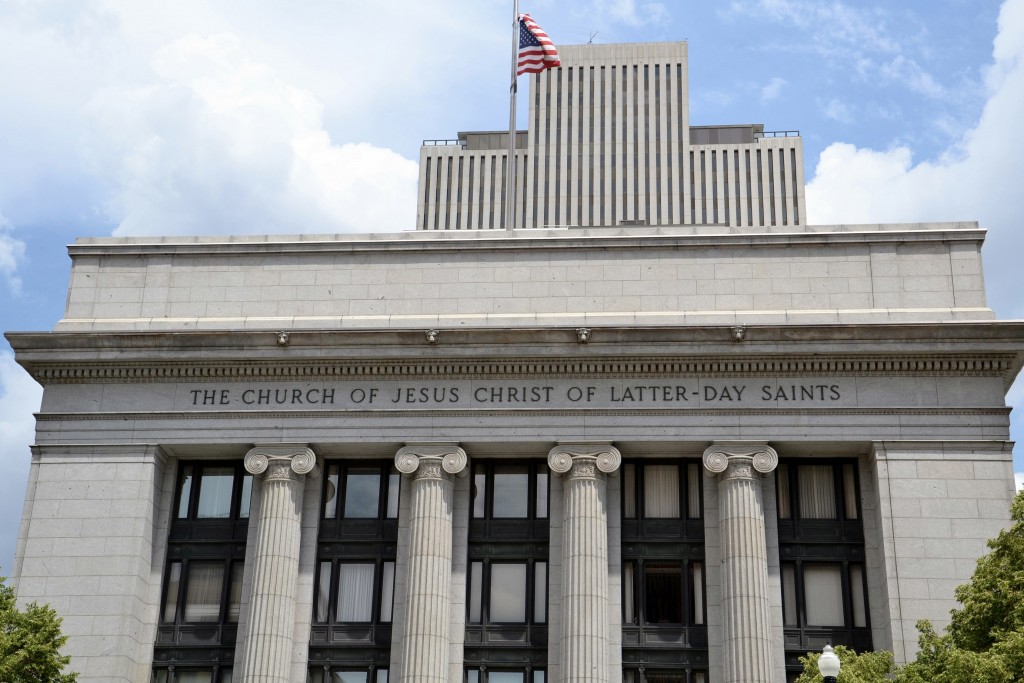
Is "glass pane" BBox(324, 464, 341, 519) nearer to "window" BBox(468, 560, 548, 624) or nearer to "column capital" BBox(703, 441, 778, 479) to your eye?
"window" BBox(468, 560, 548, 624)

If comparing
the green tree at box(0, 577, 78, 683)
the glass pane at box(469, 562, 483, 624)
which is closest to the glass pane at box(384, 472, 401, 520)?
the glass pane at box(469, 562, 483, 624)

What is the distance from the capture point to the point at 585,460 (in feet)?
135

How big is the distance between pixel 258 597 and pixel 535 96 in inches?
3448

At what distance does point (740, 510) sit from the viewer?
132ft

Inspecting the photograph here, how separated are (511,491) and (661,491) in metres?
4.49

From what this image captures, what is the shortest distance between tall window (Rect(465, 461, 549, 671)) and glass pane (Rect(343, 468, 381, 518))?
9.90 feet

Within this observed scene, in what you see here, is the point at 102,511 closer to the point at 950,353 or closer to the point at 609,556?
the point at 609,556

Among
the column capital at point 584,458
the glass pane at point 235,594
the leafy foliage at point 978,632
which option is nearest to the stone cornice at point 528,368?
the column capital at point 584,458

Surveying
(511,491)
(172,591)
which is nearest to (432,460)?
(511,491)

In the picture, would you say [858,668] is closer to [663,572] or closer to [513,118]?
[663,572]

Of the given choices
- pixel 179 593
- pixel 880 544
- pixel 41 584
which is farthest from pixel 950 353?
pixel 41 584

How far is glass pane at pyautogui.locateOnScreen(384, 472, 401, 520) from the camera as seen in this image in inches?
1676

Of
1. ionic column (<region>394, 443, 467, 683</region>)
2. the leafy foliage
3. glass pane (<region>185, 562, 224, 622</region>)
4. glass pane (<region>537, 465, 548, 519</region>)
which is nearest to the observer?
the leafy foliage

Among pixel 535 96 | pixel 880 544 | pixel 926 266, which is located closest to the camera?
pixel 880 544
